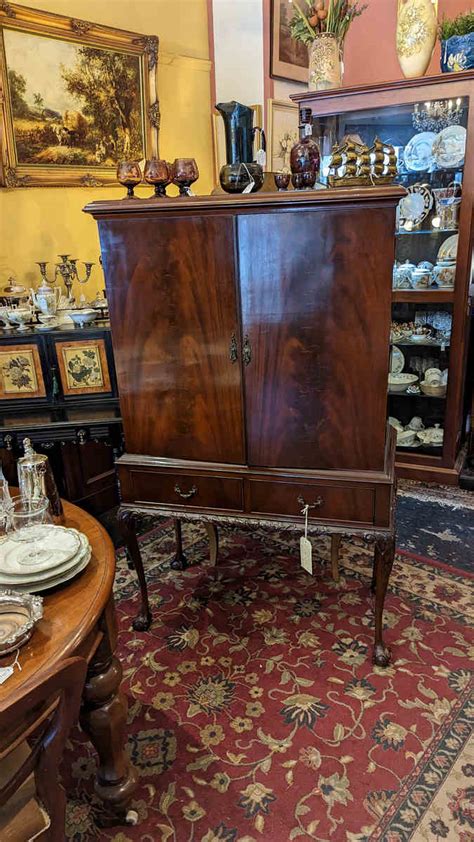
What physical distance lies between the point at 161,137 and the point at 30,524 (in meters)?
2.93

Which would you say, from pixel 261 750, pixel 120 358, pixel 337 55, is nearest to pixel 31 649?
pixel 261 750

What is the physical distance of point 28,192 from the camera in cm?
302

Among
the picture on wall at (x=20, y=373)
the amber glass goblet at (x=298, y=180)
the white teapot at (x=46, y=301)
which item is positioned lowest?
the picture on wall at (x=20, y=373)

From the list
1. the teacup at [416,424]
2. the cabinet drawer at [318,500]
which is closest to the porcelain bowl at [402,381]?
→ the teacup at [416,424]

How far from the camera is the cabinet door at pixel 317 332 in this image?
1.68 meters

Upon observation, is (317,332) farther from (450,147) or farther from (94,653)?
(450,147)

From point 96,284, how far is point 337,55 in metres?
1.85

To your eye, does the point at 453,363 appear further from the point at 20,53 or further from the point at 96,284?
the point at 20,53

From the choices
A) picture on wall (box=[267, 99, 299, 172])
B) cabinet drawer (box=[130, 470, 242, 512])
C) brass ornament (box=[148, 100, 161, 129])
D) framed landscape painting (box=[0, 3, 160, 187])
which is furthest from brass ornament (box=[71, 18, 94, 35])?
cabinet drawer (box=[130, 470, 242, 512])

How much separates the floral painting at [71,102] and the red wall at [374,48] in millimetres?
1599

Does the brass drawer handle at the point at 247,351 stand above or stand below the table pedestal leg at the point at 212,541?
above

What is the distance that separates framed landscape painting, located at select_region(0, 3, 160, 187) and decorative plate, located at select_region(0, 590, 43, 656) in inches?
95.6

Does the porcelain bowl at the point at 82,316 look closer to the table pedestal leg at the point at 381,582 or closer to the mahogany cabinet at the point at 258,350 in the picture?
the mahogany cabinet at the point at 258,350

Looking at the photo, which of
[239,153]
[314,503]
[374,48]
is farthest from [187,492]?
[374,48]
